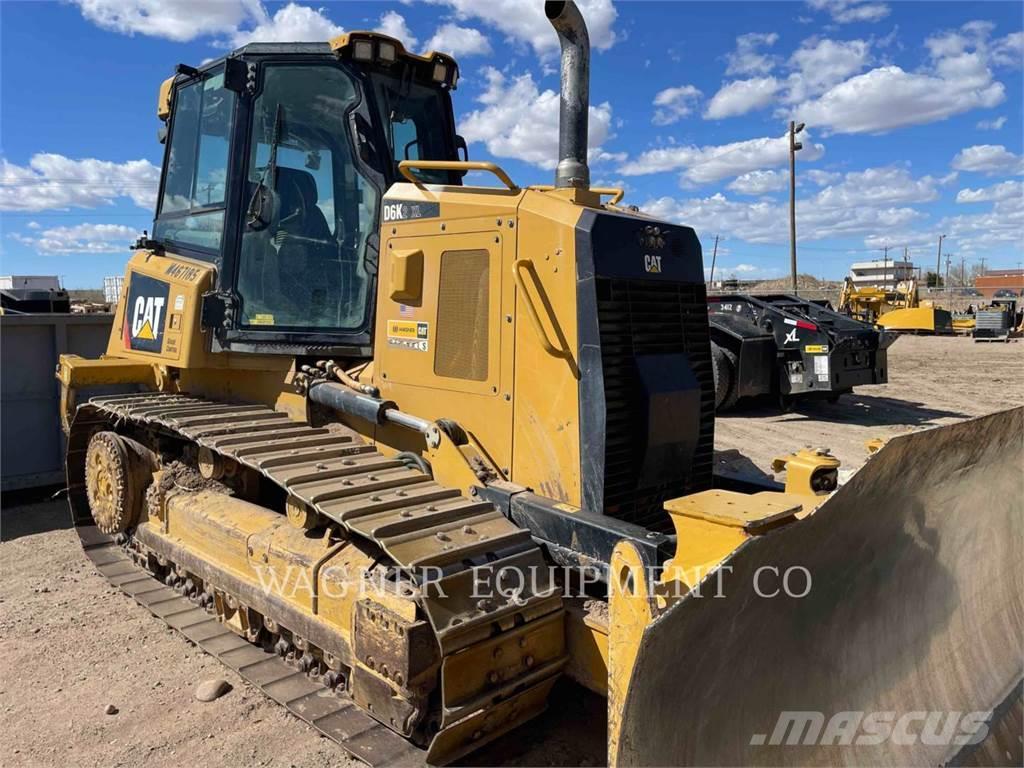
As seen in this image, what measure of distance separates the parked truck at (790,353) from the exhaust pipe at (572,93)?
7.14m

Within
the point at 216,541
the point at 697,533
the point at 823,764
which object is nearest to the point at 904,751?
the point at 823,764

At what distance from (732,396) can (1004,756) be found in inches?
321

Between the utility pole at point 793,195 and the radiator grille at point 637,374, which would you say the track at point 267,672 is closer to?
the radiator grille at point 637,374

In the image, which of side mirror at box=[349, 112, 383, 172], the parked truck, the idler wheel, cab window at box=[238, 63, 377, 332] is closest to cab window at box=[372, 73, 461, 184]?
side mirror at box=[349, 112, 383, 172]

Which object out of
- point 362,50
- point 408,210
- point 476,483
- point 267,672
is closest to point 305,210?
point 408,210

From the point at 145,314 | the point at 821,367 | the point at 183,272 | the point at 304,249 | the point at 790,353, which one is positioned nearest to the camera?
the point at 304,249

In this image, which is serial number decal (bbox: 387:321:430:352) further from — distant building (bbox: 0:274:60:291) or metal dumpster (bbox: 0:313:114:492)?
distant building (bbox: 0:274:60:291)

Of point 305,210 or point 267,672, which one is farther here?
point 305,210

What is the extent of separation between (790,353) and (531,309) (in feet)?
27.6

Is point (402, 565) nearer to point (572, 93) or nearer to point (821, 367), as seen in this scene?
point (572, 93)

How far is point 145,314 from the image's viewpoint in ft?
17.1

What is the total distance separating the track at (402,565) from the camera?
9.11 ft

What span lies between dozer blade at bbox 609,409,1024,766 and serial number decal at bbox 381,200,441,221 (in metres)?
2.28

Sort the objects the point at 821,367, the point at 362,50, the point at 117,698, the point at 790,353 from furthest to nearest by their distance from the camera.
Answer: the point at 790,353, the point at 821,367, the point at 362,50, the point at 117,698
